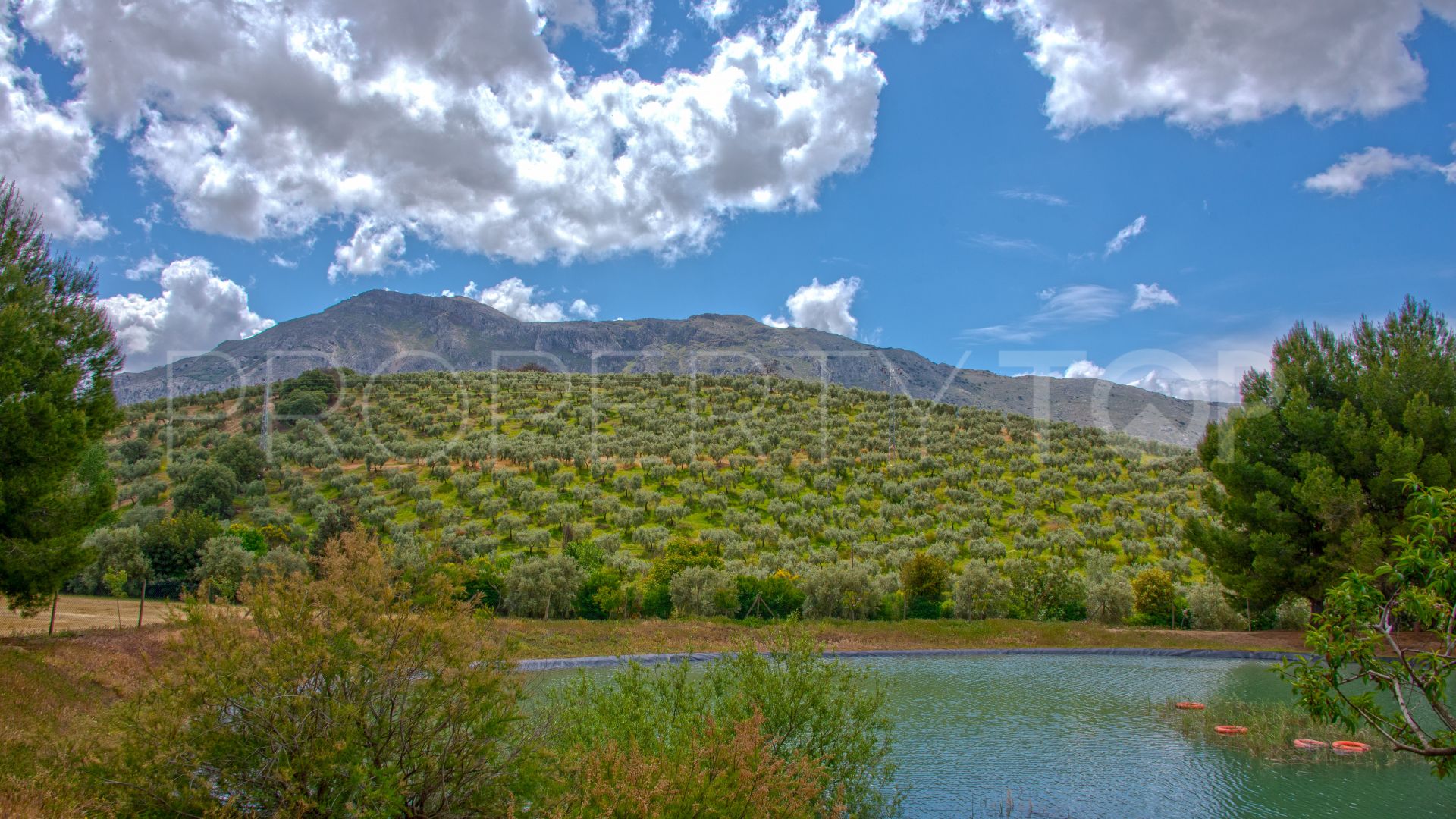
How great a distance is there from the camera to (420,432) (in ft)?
249

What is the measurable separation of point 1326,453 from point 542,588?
3942 centimetres

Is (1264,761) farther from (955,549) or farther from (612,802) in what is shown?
(955,549)

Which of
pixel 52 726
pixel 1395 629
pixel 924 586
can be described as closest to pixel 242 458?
pixel 924 586

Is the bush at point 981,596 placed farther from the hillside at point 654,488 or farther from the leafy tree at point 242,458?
the leafy tree at point 242,458

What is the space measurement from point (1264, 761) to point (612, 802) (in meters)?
19.0

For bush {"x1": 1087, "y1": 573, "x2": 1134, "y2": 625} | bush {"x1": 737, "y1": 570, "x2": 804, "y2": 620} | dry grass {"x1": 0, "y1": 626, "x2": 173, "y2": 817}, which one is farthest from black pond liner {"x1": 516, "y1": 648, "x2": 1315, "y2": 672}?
dry grass {"x1": 0, "y1": 626, "x2": 173, "y2": 817}

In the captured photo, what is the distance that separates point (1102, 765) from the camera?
59.4 ft

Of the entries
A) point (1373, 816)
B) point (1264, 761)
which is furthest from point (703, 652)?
point (1373, 816)

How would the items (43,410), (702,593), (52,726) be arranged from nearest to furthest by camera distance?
(52,726), (43,410), (702,593)

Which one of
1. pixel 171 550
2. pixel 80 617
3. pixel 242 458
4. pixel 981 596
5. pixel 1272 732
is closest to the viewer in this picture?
pixel 1272 732

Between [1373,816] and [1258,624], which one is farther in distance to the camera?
[1258,624]

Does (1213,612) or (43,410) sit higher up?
(43,410)

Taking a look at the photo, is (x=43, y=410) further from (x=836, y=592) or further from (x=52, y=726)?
(x=836, y=592)

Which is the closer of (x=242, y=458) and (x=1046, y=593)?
(x=1046, y=593)
